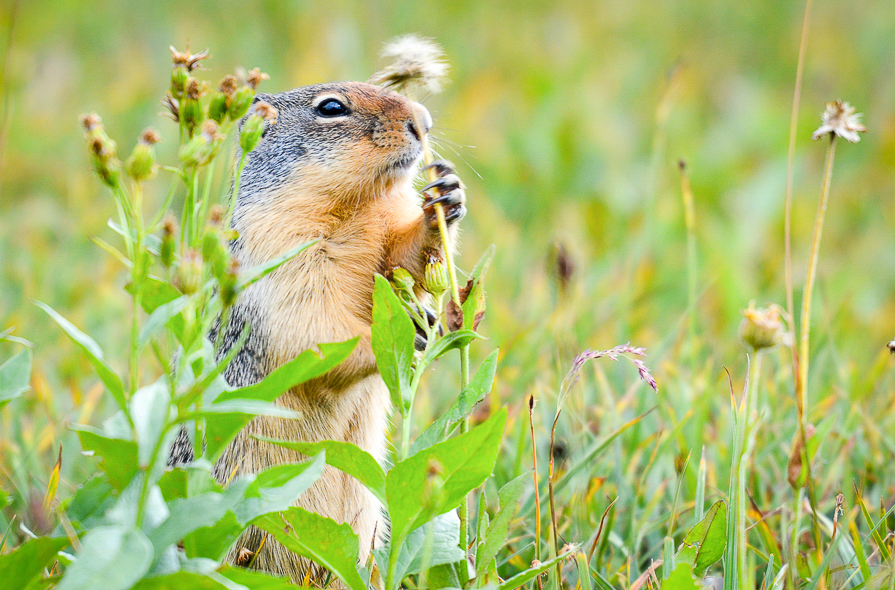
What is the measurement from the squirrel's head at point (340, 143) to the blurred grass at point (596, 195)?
1.04ft

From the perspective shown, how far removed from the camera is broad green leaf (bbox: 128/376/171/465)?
140 centimetres

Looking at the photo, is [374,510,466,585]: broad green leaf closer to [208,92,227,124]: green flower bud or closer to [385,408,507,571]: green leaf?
[385,408,507,571]: green leaf

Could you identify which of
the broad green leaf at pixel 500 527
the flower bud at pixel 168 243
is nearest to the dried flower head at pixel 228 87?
the flower bud at pixel 168 243

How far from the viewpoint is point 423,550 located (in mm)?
1861

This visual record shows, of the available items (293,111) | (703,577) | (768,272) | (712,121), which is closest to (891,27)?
(712,121)

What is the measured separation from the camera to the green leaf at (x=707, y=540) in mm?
1918

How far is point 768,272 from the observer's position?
18.4 feet

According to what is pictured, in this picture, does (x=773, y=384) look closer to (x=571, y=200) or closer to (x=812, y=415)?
(x=812, y=415)

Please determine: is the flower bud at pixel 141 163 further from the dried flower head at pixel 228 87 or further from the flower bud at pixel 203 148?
the dried flower head at pixel 228 87

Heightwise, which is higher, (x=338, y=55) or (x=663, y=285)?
(x=338, y=55)

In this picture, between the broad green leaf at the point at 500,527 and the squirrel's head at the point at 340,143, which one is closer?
the broad green leaf at the point at 500,527

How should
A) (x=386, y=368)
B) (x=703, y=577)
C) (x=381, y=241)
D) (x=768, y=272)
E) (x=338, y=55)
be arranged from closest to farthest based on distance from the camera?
(x=386, y=368), (x=703, y=577), (x=381, y=241), (x=768, y=272), (x=338, y=55)

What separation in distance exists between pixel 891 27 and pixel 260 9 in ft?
21.7

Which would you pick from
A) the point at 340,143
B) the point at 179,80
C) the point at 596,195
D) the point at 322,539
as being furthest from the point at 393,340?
the point at 596,195
